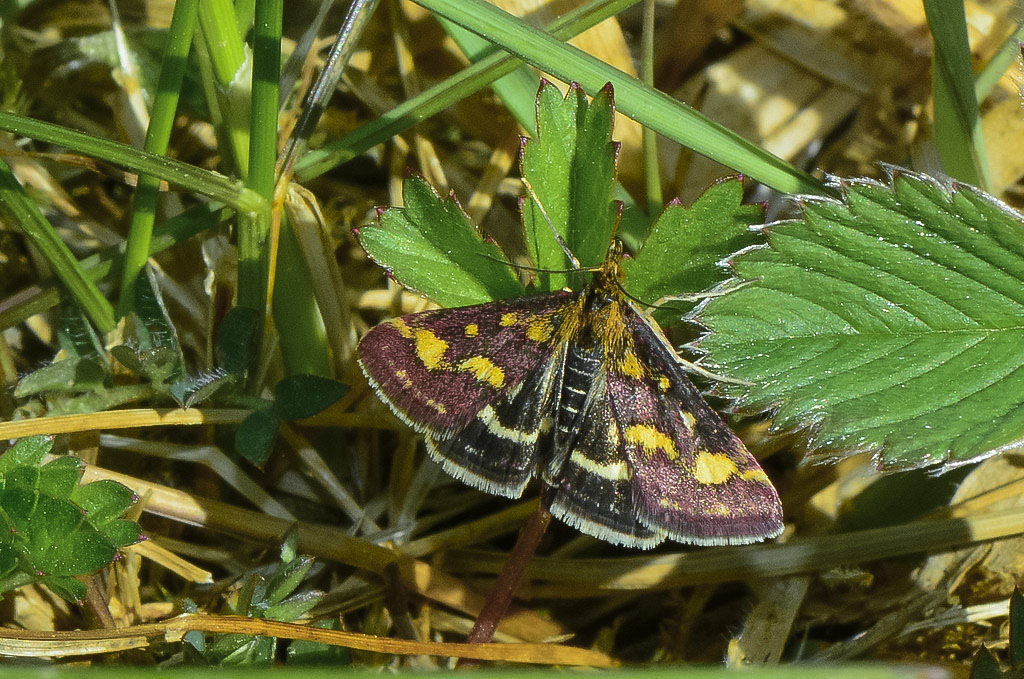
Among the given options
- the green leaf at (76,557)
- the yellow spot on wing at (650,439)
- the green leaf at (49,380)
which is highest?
the yellow spot on wing at (650,439)

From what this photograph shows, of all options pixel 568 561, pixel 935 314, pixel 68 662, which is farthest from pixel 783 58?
pixel 68 662

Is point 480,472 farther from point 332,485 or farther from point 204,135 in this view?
point 204,135

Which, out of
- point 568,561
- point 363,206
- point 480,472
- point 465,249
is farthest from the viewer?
point 363,206

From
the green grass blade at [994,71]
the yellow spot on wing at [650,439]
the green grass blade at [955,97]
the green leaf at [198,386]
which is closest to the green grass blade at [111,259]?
the green leaf at [198,386]

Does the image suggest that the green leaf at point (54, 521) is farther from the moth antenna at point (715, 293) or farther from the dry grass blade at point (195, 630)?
the moth antenna at point (715, 293)

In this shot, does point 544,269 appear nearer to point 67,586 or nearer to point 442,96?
point 442,96

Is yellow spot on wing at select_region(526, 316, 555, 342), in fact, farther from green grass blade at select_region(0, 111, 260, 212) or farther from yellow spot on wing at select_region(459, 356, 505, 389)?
green grass blade at select_region(0, 111, 260, 212)

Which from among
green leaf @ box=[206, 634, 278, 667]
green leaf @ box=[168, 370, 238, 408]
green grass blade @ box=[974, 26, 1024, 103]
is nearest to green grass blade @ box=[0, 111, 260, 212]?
green leaf @ box=[168, 370, 238, 408]
